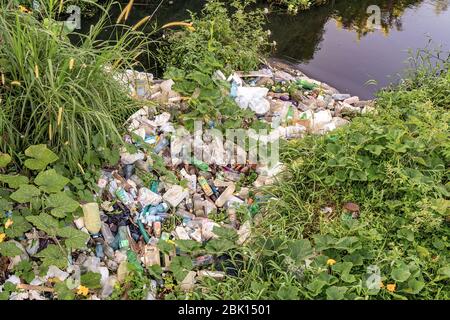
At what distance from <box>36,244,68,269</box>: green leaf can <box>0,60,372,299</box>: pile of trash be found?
0.35 ft

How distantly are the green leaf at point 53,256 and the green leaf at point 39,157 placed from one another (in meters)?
0.44

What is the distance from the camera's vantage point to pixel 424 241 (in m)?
2.67

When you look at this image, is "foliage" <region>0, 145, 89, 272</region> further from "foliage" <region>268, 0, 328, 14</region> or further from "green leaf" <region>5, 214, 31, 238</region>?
"foliage" <region>268, 0, 328, 14</region>

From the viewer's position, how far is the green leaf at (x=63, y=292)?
7.23ft

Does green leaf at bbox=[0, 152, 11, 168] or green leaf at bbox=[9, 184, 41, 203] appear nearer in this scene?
green leaf at bbox=[9, 184, 41, 203]

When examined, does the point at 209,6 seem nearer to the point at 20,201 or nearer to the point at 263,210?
the point at 263,210

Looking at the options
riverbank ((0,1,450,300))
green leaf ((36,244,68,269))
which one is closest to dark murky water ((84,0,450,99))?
riverbank ((0,1,450,300))

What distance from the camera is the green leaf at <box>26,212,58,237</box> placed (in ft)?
7.57

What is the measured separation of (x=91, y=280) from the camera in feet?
7.66

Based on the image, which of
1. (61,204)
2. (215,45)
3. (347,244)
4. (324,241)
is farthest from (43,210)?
(215,45)

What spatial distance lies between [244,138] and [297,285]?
1.27 m

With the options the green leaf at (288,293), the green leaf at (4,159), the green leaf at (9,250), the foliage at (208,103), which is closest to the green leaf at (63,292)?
the green leaf at (9,250)

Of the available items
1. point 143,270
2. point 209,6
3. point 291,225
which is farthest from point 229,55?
point 143,270

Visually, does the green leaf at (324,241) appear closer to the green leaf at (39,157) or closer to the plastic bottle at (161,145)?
the plastic bottle at (161,145)
